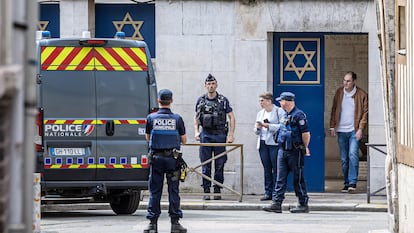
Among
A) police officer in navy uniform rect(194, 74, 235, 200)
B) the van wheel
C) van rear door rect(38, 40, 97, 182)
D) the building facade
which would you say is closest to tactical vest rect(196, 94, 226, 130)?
police officer in navy uniform rect(194, 74, 235, 200)

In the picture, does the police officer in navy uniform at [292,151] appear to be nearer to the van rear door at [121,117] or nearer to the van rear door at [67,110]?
the van rear door at [121,117]

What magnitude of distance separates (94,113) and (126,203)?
1686 mm

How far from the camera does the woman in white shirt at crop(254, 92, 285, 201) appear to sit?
19.8 metres

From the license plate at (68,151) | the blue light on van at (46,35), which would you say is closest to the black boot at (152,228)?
the license plate at (68,151)

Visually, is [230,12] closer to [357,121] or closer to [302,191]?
[357,121]

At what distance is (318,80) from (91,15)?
4140 mm

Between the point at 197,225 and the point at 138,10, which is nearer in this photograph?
the point at 197,225

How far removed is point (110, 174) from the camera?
16.3 m

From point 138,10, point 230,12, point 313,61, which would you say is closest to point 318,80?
point 313,61

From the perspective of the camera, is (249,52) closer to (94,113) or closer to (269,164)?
(269,164)

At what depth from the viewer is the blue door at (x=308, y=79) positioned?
2166 cm

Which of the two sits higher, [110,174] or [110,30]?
[110,30]

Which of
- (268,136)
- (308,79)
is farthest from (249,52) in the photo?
(268,136)

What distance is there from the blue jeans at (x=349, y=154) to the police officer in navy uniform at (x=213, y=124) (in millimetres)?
2272
